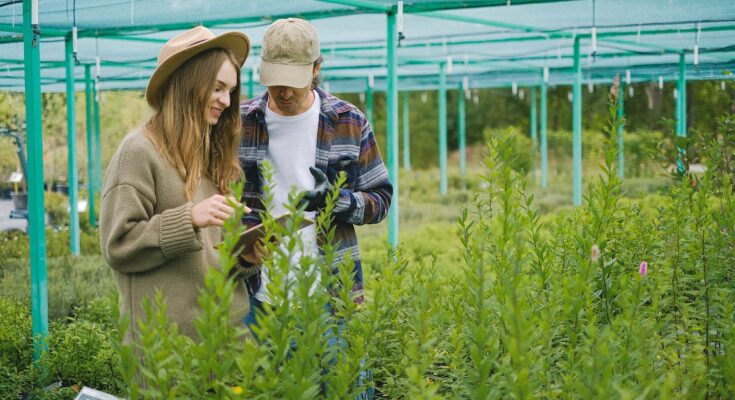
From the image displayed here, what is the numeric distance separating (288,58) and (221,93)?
1.01 feet

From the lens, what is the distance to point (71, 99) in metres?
9.45

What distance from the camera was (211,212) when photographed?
97.9 inches

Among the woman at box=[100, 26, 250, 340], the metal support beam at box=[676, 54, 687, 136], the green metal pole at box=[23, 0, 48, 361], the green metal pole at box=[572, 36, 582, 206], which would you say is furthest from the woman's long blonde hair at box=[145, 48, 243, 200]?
the metal support beam at box=[676, 54, 687, 136]

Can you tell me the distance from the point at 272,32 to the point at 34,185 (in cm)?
236

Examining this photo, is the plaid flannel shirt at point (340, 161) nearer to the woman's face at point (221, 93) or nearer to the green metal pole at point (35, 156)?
the woman's face at point (221, 93)

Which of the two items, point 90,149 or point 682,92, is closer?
point 90,149

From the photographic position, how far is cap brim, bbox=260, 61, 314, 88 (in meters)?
2.90

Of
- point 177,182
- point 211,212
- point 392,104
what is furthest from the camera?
point 392,104

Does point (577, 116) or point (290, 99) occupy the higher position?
point (577, 116)

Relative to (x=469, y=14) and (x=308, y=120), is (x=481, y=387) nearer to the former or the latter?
(x=308, y=120)

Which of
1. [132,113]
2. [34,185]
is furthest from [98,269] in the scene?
[132,113]

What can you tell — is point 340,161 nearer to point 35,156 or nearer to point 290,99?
point 290,99

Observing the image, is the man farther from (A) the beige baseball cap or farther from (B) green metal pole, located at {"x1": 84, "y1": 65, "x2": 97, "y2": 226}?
(B) green metal pole, located at {"x1": 84, "y1": 65, "x2": 97, "y2": 226}

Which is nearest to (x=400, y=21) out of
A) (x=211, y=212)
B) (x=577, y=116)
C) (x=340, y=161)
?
(x=340, y=161)
